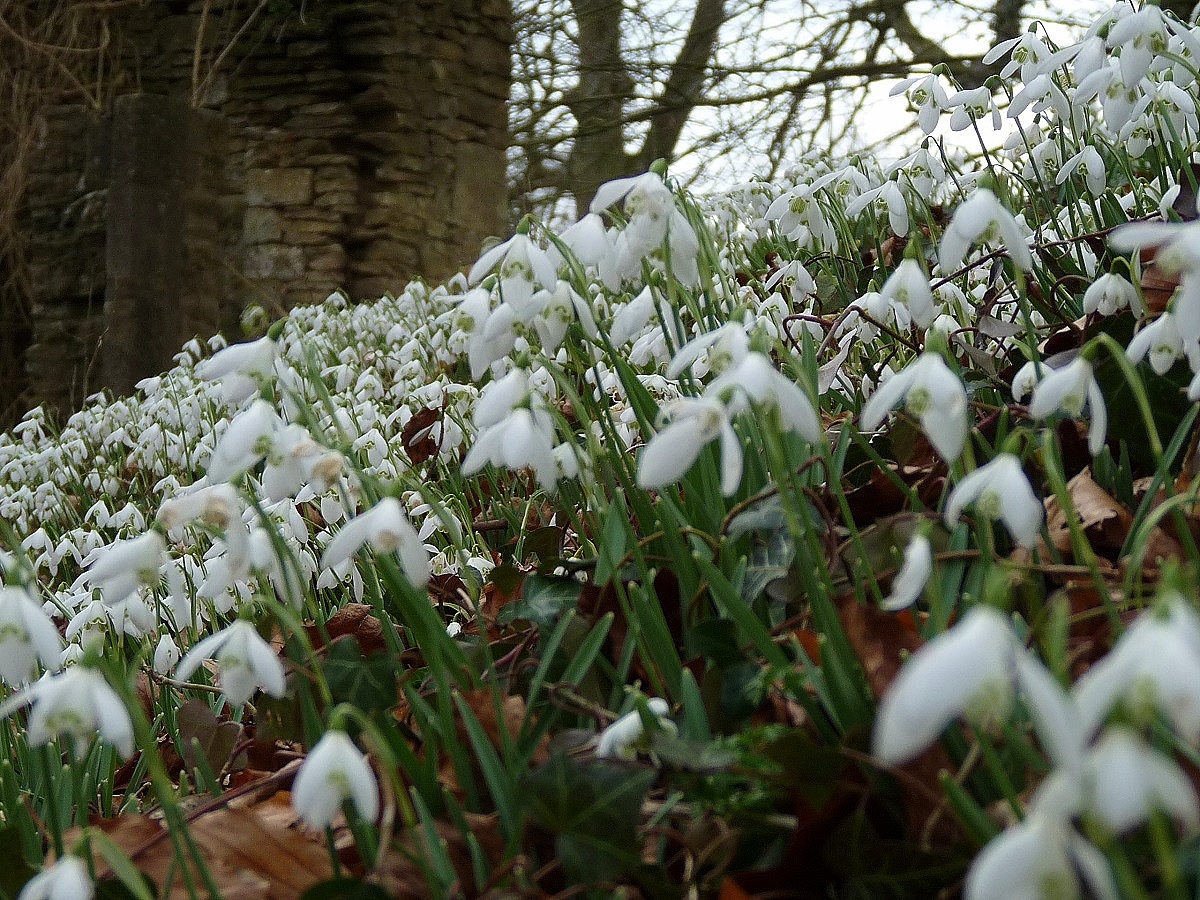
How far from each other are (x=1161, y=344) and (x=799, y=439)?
0.47 metres

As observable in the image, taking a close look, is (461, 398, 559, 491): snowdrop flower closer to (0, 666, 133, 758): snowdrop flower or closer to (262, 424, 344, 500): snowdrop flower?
(262, 424, 344, 500): snowdrop flower

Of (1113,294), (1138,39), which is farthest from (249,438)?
(1138,39)

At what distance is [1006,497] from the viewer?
78 cm

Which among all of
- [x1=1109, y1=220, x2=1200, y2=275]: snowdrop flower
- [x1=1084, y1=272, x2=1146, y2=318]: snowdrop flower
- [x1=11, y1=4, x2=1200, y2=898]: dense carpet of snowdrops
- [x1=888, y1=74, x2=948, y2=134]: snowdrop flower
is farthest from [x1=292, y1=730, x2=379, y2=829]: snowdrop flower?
[x1=888, y1=74, x2=948, y2=134]: snowdrop flower

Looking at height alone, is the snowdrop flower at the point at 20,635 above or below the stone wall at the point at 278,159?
below

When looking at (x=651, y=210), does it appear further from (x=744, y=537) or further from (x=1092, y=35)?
(x=1092, y=35)

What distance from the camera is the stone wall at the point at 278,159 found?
24.6 feet

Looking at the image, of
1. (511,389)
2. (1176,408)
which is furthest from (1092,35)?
(511,389)

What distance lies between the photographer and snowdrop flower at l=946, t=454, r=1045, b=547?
77 centimetres

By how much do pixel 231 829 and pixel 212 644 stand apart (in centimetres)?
19

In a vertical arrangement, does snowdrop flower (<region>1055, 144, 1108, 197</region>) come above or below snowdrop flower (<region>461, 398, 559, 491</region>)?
above

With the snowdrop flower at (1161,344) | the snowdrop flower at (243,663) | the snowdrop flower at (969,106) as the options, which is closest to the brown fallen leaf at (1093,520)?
the snowdrop flower at (1161,344)

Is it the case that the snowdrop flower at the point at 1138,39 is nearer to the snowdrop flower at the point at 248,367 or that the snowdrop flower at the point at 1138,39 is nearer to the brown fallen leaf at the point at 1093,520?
the brown fallen leaf at the point at 1093,520

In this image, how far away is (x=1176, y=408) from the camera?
1.38 meters
